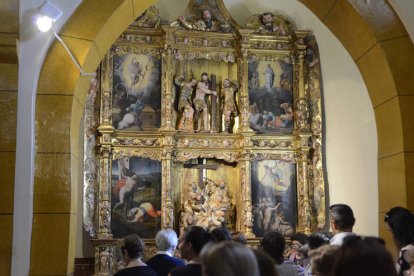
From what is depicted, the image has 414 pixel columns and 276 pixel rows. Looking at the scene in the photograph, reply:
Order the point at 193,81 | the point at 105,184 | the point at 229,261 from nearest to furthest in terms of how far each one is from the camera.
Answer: the point at 229,261 < the point at 105,184 < the point at 193,81

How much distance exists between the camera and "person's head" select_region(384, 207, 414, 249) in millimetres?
3676

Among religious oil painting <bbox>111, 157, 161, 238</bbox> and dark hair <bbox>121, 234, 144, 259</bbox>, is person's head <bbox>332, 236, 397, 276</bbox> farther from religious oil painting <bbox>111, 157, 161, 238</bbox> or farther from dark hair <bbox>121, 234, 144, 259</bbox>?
religious oil painting <bbox>111, 157, 161, 238</bbox>

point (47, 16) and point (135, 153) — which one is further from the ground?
point (47, 16)

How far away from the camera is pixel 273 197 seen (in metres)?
12.2

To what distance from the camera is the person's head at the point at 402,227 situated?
12.1 ft

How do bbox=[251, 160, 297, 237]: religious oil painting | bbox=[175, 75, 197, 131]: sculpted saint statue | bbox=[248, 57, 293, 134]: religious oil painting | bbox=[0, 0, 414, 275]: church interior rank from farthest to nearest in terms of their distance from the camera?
bbox=[248, 57, 293, 134]: religious oil painting, bbox=[175, 75, 197, 131]: sculpted saint statue, bbox=[251, 160, 297, 237]: religious oil painting, bbox=[0, 0, 414, 275]: church interior

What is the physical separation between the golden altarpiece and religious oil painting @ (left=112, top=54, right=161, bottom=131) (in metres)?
0.02

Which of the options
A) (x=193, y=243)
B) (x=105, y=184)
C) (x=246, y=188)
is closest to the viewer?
(x=193, y=243)

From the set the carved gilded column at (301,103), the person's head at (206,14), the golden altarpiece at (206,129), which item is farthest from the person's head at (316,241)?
the person's head at (206,14)

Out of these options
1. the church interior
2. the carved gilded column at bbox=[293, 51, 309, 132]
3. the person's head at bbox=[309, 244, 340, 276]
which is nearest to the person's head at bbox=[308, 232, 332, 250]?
the person's head at bbox=[309, 244, 340, 276]

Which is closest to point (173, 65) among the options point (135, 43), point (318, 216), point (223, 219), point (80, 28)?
point (135, 43)

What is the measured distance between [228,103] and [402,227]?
8.77 m

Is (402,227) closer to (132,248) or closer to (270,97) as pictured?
(132,248)

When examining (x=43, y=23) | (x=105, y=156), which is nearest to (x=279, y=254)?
(x=43, y=23)
